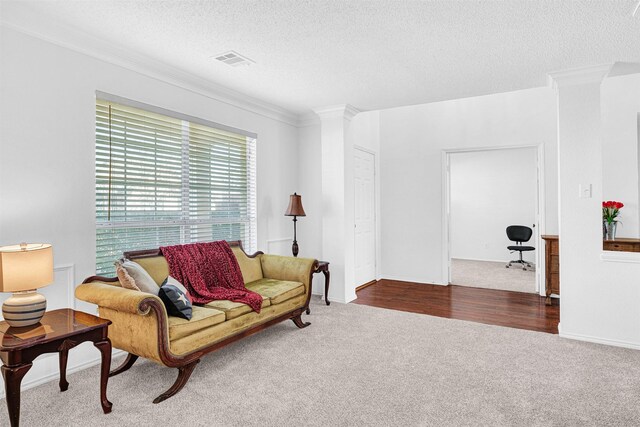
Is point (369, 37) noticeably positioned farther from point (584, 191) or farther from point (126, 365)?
point (126, 365)

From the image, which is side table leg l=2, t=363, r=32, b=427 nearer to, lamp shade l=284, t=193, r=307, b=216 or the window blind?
the window blind

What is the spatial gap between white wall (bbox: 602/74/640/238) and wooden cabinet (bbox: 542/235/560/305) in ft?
3.08

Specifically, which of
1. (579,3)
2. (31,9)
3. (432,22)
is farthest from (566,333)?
(31,9)

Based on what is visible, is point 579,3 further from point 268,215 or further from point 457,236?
point 457,236

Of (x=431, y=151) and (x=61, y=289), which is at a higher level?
(x=431, y=151)

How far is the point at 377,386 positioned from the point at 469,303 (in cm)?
265

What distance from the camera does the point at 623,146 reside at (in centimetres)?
467

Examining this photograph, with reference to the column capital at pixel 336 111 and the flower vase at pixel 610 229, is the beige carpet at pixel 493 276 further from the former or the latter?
the column capital at pixel 336 111

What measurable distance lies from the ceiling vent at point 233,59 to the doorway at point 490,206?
16.4ft

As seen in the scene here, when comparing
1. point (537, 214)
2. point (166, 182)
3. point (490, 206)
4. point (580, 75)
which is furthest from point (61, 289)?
point (490, 206)

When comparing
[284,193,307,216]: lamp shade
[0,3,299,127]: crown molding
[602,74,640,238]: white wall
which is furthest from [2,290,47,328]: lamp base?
[602,74,640,238]: white wall

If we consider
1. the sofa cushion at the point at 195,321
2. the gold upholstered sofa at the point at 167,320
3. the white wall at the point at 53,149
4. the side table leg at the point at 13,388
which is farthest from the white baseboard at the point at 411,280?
the side table leg at the point at 13,388

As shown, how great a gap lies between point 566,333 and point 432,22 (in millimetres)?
2996

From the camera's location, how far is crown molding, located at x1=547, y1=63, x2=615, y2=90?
3.35 m
